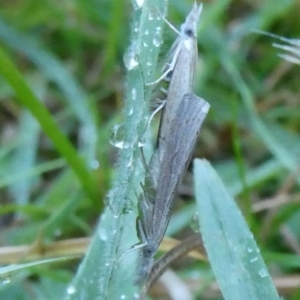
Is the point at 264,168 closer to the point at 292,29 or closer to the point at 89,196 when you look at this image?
the point at 89,196

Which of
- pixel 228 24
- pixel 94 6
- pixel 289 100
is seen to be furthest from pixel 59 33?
pixel 289 100

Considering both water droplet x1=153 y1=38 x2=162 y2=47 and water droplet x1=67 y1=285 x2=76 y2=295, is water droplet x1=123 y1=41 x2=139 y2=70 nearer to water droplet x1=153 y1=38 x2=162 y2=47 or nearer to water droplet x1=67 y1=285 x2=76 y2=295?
water droplet x1=153 y1=38 x2=162 y2=47

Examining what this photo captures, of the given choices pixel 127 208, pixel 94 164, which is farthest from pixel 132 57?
pixel 94 164

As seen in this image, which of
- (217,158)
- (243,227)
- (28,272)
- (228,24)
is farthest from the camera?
(228,24)

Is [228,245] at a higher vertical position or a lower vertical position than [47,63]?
lower

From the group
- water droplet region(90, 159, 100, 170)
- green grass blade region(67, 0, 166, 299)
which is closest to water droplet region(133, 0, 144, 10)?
green grass blade region(67, 0, 166, 299)

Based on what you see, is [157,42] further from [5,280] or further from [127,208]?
[5,280]

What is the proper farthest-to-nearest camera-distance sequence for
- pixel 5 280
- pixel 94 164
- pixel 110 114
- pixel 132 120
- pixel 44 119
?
pixel 110 114 < pixel 94 164 < pixel 44 119 < pixel 5 280 < pixel 132 120

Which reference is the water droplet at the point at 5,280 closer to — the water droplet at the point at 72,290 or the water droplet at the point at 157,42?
the water droplet at the point at 72,290
